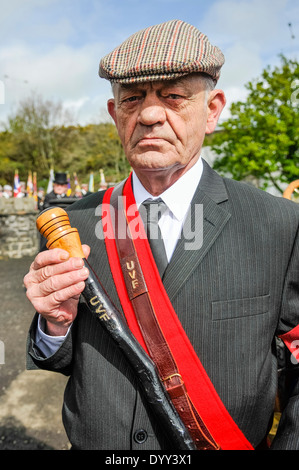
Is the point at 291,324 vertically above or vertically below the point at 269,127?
below

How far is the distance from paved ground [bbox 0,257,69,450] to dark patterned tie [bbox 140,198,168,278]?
8.98ft

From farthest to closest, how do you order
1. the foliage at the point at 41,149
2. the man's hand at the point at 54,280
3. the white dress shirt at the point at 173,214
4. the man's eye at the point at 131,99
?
the foliage at the point at 41,149 < the white dress shirt at the point at 173,214 < the man's eye at the point at 131,99 < the man's hand at the point at 54,280

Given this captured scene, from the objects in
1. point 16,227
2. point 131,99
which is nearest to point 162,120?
point 131,99

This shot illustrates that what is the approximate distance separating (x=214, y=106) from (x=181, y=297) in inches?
32.7

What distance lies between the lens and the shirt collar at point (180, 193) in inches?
58.9

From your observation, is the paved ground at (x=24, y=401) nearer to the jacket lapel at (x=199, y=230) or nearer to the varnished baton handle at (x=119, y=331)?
the varnished baton handle at (x=119, y=331)

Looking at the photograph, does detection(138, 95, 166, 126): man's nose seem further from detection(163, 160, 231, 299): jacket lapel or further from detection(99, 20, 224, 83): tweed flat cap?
detection(163, 160, 231, 299): jacket lapel

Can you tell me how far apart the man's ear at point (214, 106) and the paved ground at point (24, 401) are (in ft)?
10.4

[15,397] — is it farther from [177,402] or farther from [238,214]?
[238,214]

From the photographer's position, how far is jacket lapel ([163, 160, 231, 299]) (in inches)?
54.3

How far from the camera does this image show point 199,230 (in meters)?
1.45

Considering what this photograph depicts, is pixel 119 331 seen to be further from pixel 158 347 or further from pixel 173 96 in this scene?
pixel 173 96

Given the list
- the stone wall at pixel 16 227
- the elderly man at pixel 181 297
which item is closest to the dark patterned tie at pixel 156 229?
the elderly man at pixel 181 297

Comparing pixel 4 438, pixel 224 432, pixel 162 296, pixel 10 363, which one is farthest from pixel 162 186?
pixel 10 363
